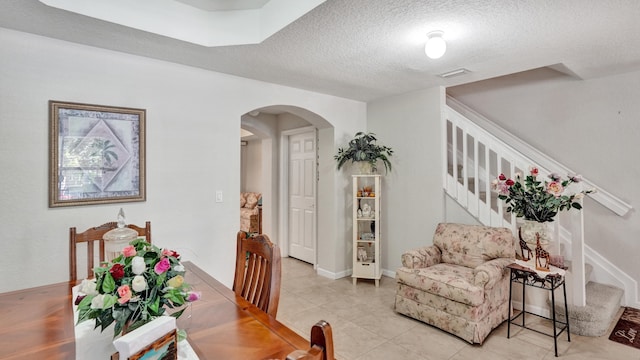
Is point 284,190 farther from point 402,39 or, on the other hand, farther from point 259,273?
point 259,273

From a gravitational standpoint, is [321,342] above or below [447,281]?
above

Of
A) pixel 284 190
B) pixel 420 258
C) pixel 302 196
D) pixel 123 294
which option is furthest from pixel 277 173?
pixel 123 294

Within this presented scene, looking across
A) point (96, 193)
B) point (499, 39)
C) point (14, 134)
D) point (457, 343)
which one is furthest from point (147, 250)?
A: point (499, 39)

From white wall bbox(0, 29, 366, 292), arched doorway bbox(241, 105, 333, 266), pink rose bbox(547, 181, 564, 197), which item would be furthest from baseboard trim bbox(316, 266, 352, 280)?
pink rose bbox(547, 181, 564, 197)

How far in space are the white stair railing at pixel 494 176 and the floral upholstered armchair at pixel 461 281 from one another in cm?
37

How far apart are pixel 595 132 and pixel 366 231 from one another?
2.84m

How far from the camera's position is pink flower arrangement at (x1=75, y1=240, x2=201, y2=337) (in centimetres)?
94

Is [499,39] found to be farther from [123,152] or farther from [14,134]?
[14,134]

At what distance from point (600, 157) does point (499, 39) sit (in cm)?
214

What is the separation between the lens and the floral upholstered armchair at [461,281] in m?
2.52

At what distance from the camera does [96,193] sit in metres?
2.46

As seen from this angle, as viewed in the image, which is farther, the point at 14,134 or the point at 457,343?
the point at 457,343

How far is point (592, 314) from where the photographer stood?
2623 mm

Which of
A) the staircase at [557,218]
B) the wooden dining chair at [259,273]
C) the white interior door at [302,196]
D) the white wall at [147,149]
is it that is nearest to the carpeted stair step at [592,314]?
the staircase at [557,218]
